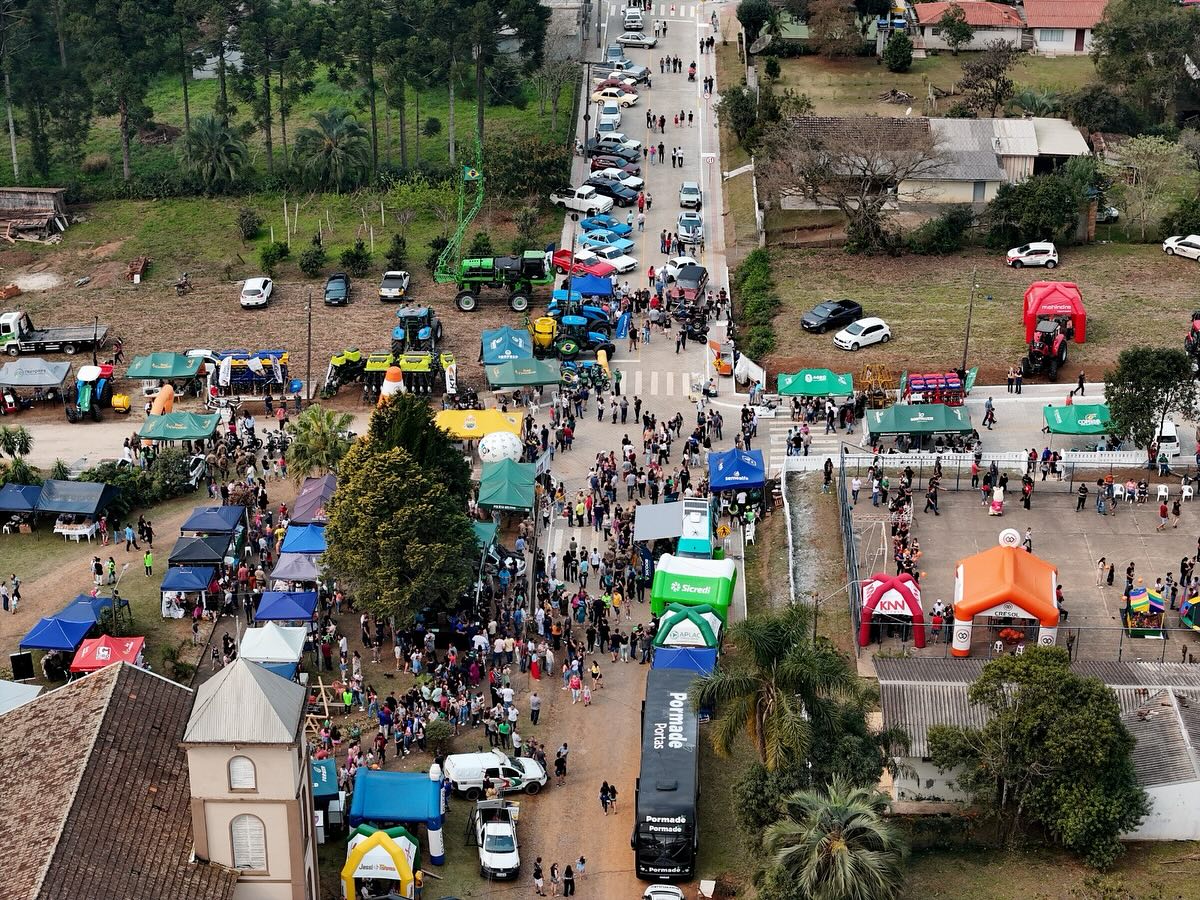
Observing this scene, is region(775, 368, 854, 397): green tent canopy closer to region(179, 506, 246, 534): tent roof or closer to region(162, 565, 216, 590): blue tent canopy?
region(179, 506, 246, 534): tent roof

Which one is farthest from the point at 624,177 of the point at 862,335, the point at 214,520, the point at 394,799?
the point at 394,799

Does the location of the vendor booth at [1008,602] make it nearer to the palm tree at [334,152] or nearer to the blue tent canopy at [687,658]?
the blue tent canopy at [687,658]

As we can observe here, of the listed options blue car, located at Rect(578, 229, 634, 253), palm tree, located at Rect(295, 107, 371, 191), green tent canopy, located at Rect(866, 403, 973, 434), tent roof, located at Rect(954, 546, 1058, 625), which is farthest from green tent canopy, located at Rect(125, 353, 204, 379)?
tent roof, located at Rect(954, 546, 1058, 625)

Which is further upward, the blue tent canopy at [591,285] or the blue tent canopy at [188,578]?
the blue tent canopy at [591,285]

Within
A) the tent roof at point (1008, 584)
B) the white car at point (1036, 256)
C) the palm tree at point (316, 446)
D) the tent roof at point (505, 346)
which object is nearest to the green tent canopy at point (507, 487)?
the palm tree at point (316, 446)

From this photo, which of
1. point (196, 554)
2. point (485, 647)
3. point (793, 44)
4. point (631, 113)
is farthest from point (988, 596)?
point (793, 44)

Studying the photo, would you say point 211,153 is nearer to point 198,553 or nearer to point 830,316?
point 830,316
